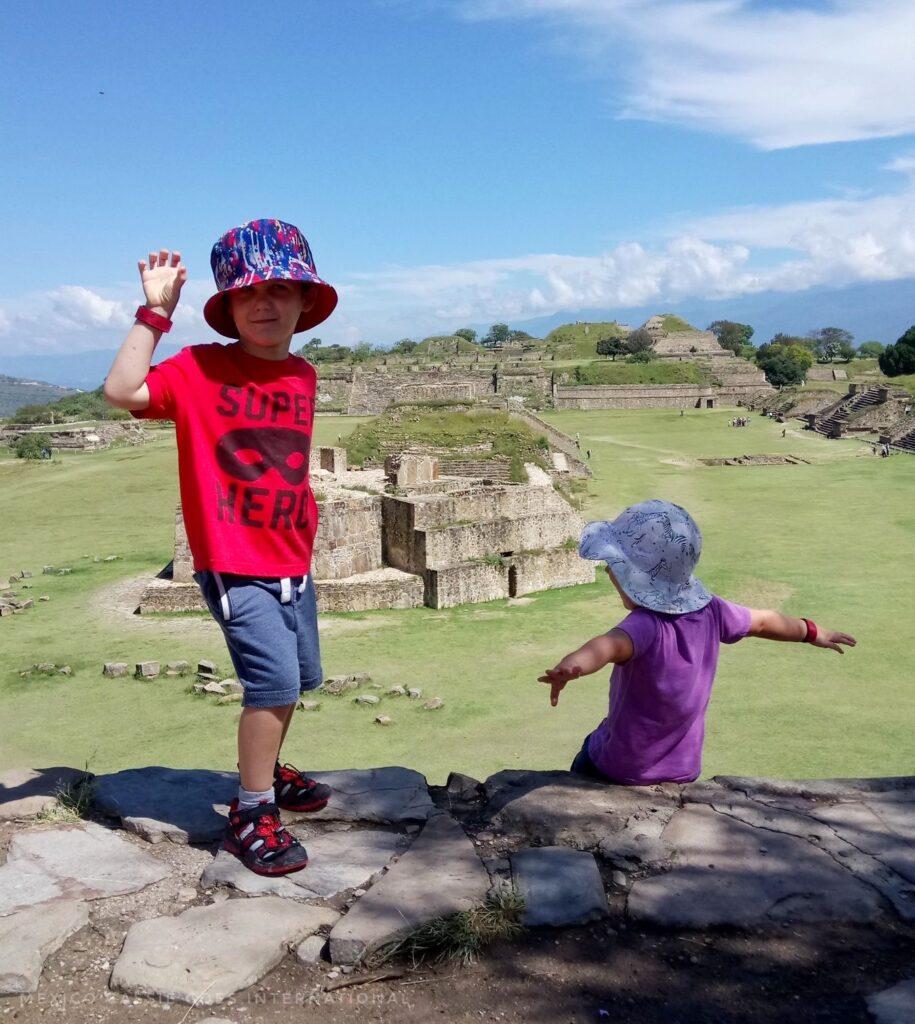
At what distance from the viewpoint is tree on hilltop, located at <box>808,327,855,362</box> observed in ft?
278

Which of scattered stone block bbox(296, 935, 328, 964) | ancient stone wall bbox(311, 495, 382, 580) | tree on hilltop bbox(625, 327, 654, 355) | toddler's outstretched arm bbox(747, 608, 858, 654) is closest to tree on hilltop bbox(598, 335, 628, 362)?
tree on hilltop bbox(625, 327, 654, 355)

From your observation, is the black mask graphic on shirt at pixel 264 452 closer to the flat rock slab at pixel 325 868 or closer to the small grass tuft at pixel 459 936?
the flat rock slab at pixel 325 868

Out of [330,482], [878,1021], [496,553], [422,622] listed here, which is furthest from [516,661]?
[878,1021]

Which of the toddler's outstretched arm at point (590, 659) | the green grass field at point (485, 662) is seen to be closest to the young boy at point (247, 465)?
the toddler's outstretched arm at point (590, 659)

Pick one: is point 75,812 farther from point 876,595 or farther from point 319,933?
point 876,595

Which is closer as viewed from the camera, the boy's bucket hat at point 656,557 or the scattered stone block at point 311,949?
the scattered stone block at point 311,949

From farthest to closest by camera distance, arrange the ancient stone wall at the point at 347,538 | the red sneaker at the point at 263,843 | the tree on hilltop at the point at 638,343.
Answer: the tree on hilltop at the point at 638,343, the ancient stone wall at the point at 347,538, the red sneaker at the point at 263,843

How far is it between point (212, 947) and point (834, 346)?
98436 mm

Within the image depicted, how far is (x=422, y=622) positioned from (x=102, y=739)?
456 cm

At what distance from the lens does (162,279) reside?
8.34ft

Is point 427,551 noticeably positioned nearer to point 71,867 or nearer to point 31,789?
point 31,789

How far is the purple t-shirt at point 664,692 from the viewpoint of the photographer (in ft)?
8.63

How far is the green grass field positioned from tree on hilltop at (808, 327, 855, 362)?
7208cm

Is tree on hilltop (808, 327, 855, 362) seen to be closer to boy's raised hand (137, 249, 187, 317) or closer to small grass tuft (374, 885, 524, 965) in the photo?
boy's raised hand (137, 249, 187, 317)
